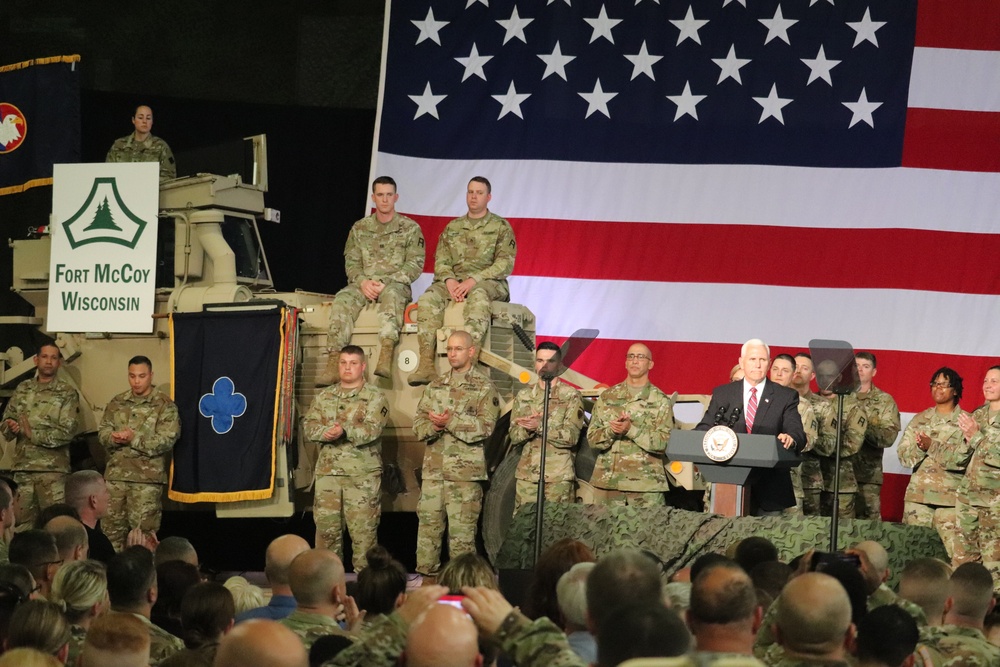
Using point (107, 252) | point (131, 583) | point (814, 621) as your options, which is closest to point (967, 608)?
point (814, 621)

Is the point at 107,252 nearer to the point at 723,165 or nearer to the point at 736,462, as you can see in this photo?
the point at 723,165

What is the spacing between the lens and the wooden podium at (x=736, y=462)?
7.11 m

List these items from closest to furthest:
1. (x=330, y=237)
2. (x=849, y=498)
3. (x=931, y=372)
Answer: (x=849, y=498) → (x=931, y=372) → (x=330, y=237)

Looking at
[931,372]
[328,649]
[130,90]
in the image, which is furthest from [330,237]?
[328,649]

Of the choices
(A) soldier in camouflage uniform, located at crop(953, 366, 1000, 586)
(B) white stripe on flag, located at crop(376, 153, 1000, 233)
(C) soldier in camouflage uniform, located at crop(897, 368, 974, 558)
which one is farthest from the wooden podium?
(B) white stripe on flag, located at crop(376, 153, 1000, 233)

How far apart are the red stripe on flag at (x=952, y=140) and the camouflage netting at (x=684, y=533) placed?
18.7 ft

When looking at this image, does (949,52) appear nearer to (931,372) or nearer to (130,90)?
(931,372)

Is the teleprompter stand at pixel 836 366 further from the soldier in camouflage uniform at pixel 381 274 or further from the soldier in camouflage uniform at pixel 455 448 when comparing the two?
the soldier in camouflage uniform at pixel 381 274

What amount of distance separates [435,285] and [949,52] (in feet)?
16.0

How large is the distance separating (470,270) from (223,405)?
2025 millimetres

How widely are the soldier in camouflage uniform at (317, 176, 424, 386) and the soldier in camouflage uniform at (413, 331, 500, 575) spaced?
738 millimetres

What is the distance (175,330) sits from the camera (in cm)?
1037

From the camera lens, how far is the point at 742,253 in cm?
1197

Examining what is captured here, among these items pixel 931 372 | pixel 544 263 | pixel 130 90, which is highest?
pixel 130 90
